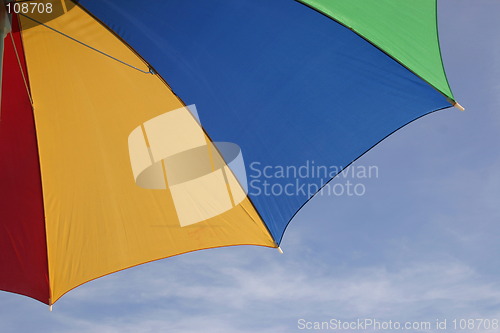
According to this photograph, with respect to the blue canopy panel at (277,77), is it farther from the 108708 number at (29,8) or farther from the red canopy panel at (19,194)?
the red canopy panel at (19,194)

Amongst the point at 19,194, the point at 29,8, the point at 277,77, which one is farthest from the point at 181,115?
the point at 19,194

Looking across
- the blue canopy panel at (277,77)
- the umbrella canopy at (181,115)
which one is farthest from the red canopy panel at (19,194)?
the blue canopy panel at (277,77)

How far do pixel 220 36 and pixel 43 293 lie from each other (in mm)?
2519

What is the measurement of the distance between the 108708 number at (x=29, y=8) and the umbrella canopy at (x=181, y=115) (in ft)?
0.05

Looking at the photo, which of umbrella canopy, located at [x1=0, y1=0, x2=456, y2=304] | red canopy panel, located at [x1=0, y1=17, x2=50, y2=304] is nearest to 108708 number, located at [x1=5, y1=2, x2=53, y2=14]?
umbrella canopy, located at [x1=0, y1=0, x2=456, y2=304]

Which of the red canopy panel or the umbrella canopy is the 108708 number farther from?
the red canopy panel

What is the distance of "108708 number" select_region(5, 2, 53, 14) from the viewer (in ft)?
10.3

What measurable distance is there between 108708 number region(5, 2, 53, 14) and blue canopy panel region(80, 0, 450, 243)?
255 millimetres

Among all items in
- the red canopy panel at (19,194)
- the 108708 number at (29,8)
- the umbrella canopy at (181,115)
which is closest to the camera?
the 108708 number at (29,8)

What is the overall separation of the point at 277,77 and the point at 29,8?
66.1 inches

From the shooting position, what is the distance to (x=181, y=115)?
3.68 metres

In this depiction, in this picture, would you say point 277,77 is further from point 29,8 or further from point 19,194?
point 19,194

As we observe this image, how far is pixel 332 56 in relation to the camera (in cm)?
334

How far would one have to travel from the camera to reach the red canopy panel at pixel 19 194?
3.63 metres
